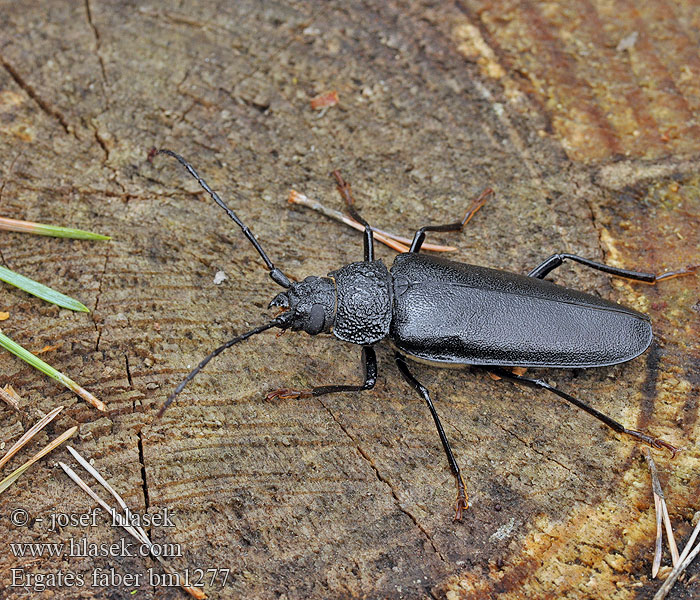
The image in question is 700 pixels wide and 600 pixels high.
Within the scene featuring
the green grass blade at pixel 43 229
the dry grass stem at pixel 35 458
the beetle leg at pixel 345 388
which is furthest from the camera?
the green grass blade at pixel 43 229

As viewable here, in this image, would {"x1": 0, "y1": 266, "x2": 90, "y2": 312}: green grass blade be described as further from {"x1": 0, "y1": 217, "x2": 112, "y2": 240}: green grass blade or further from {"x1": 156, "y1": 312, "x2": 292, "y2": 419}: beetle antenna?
{"x1": 156, "y1": 312, "x2": 292, "y2": 419}: beetle antenna

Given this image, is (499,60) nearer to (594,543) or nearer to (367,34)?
(367,34)

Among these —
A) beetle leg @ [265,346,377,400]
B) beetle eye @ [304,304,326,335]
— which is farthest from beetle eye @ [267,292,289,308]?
beetle leg @ [265,346,377,400]

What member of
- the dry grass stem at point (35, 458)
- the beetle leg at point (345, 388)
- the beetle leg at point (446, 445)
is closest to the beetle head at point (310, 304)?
the beetle leg at point (345, 388)

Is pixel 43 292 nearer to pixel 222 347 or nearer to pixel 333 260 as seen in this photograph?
pixel 222 347

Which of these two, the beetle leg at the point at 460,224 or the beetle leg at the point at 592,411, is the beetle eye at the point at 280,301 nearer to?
the beetle leg at the point at 460,224
